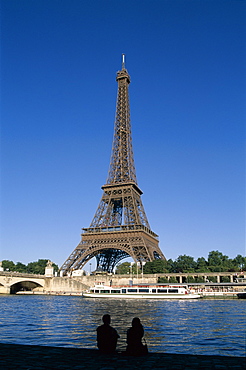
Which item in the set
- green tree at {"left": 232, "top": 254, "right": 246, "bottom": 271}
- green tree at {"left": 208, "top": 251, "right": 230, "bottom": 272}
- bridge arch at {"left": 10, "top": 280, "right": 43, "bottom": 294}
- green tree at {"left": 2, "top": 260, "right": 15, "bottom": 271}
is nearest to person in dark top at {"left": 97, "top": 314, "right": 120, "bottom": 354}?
bridge arch at {"left": 10, "top": 280, "right": 43, "bottom": 294}

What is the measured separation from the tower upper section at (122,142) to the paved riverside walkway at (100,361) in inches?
3543

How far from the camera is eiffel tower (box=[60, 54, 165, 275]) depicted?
8844 cm

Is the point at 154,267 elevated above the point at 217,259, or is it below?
below

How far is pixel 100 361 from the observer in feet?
35.6

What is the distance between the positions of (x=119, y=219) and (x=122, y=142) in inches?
961

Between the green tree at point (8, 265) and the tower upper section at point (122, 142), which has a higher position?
the tower upper section at point (122, 142)

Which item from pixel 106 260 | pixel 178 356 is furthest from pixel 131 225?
pixel 178 356

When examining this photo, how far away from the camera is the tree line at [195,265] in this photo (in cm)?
8812

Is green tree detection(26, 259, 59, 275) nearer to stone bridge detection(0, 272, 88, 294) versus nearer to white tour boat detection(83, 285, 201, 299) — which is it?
stone bridge detection(0, 272, 88, 294)

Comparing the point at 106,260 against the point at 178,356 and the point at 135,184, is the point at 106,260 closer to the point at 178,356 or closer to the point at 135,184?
the point at 135,184

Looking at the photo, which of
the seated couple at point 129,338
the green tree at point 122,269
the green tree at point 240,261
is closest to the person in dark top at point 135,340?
the seated couple at point 129,338

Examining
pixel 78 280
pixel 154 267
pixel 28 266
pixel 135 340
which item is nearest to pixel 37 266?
pixel 28 266

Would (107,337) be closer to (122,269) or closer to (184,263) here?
(184,263)

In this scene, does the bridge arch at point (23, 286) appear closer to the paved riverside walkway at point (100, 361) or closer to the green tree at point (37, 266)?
the green tree at point (37, 266)
